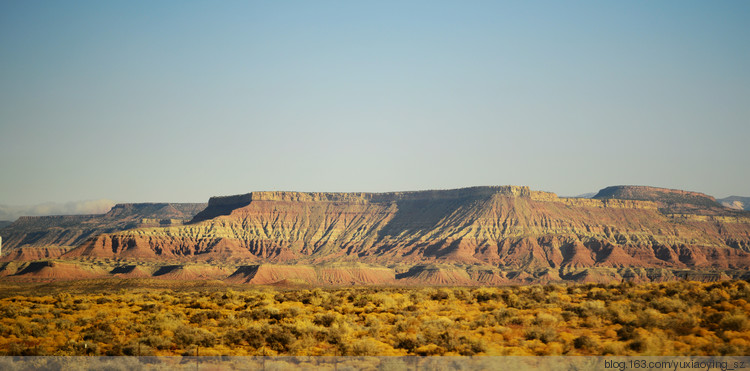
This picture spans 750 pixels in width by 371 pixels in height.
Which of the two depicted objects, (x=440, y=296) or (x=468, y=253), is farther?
(x=468, y=253)

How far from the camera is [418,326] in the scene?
29.1 metres

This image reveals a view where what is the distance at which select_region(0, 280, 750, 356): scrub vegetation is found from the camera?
24453 millimetres

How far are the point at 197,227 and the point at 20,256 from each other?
150 ft

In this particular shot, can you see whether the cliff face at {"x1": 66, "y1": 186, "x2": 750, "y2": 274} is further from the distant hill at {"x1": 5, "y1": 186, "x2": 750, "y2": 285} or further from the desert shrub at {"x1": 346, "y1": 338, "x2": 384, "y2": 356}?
the desert shrub at {"x1": 346, "y1": 338, "x2": 384, "y2": 356}

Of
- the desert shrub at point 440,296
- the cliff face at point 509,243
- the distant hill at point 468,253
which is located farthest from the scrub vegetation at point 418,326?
the cliff face at point 509,243

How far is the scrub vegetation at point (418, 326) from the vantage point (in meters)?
24.5

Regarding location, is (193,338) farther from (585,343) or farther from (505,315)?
(585,343)

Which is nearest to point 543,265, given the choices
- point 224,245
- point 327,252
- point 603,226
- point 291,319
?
point 603,226

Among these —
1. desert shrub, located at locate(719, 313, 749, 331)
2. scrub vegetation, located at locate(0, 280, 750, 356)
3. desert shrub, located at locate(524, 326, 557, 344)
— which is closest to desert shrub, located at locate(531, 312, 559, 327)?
scrub vegetation, located at locate(0, 280, 750, 356)

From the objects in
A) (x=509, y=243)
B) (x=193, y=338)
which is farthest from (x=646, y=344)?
(x=509, y=243)

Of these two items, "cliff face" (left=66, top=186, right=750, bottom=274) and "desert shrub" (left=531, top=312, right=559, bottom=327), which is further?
"cliff face" (left=66, top=186, right=750, bottom=274)

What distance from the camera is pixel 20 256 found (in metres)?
182

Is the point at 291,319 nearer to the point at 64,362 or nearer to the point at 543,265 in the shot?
the point at 64,362

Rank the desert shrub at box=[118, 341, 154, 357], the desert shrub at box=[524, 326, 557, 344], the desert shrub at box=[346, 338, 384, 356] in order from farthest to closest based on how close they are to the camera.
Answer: the desert shrub at box=[524, 326, 557, 344], the desert shrub at box=[118, 341, 154, 357], the desert shrub at box=[346, 338, 384, 356]
